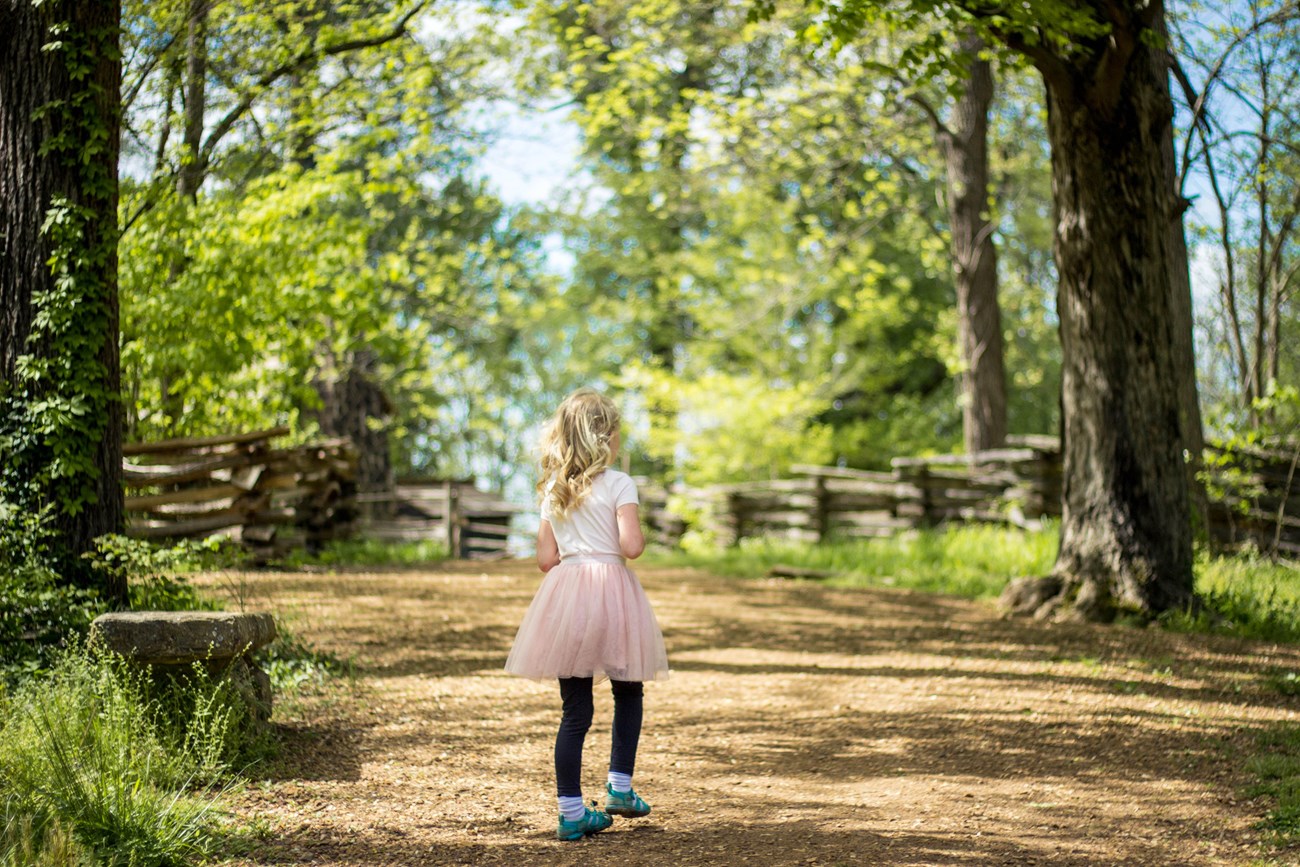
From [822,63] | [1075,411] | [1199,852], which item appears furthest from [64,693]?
[822,63]

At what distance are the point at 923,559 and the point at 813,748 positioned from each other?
24.1 ft

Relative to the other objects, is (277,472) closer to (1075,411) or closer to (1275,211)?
(1075,411)

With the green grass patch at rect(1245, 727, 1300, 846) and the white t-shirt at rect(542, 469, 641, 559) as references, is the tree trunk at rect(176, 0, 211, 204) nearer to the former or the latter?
the white t-shirt at rect(542, 469, 641, 559)

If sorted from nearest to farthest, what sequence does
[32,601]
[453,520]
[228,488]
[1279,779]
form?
[1279,779] < [32,601] < [228,488] < [453,520]

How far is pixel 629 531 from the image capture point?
4.21 metres

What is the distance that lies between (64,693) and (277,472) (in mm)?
8512

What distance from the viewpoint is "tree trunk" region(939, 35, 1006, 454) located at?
557 inches

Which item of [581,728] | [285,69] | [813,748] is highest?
[285,69]

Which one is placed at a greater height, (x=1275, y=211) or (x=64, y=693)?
(x=1275, y=211)

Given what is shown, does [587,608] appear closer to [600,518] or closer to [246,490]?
[600,518]

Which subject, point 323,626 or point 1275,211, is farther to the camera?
point 1275,211

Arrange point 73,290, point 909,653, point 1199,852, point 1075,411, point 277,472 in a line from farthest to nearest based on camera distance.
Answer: point 277,472 → point 1075,411 → point 909,653 → point 73,290 → point 1199,852

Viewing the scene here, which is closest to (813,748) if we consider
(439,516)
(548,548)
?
(548,548)

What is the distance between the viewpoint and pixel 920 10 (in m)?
7.13
